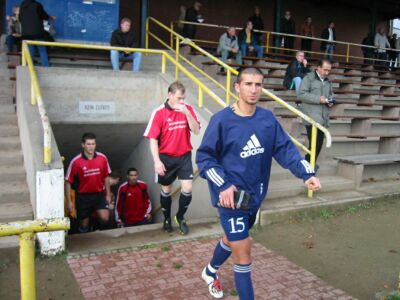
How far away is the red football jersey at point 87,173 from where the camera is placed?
243 inches

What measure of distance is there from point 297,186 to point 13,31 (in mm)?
6987

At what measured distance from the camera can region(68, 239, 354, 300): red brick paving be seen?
3.87 m

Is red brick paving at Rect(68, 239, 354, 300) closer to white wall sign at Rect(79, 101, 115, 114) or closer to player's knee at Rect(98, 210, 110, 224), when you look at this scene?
player's knee at Rect(98, 210, 110, 224)

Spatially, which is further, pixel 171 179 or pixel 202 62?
pixel 202 62

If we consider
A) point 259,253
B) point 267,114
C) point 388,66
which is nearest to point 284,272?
point 259,253

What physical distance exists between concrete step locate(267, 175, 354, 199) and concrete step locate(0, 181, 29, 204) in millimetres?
3191

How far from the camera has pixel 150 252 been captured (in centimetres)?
471

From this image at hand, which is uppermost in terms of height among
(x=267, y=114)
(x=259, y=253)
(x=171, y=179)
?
(x=267, y=114)

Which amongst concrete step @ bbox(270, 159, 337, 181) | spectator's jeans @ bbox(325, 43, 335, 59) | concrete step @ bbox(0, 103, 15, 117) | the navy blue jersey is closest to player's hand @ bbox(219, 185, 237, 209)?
the navy blue jersey

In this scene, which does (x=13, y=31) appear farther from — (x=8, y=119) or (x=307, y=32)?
(x=307, y=32)

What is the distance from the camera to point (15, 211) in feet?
16.5

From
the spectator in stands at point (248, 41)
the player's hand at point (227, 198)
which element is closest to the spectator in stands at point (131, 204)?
the player's hand at point (227, 198)

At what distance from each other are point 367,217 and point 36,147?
4363 millimetres

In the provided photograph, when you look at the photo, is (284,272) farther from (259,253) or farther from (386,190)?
(386,190)
